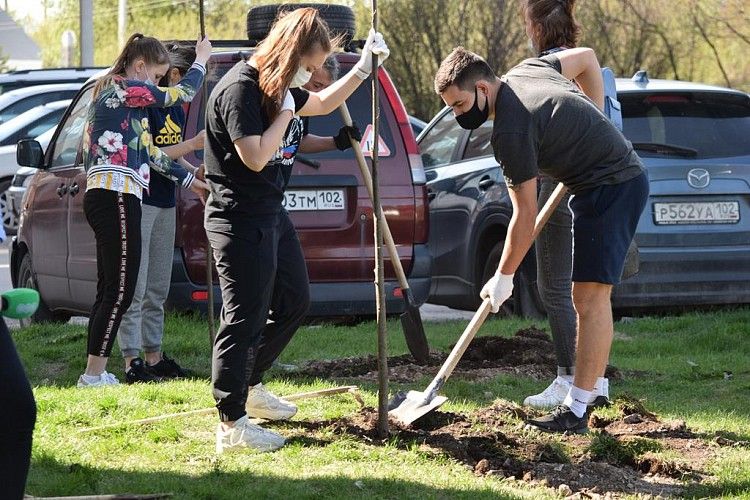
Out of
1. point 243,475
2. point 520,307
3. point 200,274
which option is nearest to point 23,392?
point 243,475

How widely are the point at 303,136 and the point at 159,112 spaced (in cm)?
144

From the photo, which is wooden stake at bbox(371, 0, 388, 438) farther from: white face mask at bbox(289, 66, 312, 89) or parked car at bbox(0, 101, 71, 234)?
parked car at bbox(0, 101, 71, 234)

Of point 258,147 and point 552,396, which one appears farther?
point 552,396

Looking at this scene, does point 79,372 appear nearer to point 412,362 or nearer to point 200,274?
point 200,274

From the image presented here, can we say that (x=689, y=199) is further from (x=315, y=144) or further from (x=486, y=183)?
(x=315, y=144)

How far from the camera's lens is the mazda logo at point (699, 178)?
29.5 ft

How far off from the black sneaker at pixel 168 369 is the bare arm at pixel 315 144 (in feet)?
5.76

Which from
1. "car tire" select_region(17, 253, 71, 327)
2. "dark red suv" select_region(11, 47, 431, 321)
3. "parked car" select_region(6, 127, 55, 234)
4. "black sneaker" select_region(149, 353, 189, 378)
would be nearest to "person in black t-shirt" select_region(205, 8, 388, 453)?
"black sneaker" select_region(149, 353, 189, 378)

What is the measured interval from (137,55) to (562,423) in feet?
9.57

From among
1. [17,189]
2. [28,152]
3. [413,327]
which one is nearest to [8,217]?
[17,189]

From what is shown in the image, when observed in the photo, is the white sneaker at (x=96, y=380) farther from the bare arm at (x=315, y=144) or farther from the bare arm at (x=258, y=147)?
the bare arm at (x=258, y=147)

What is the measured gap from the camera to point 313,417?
5984mm

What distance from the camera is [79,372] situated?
7.52 m

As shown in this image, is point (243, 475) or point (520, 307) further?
point (520, 307)
